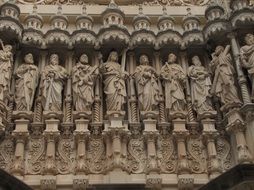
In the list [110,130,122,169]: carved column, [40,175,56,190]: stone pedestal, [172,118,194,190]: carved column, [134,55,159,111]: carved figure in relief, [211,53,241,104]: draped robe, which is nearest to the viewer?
[40,175,56,190]: stone pedestal

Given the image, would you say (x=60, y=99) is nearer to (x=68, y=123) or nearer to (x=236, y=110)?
(x=68, y=123)

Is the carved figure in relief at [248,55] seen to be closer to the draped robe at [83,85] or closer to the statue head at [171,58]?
the statue head at [171,58]

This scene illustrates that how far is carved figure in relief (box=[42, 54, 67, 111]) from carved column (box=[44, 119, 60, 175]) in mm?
330

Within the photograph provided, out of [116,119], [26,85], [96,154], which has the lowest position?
[96,154]

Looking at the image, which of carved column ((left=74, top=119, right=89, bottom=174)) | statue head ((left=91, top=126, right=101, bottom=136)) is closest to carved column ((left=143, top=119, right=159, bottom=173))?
statue head ((left=91, top=126, right=101, bottom=136))

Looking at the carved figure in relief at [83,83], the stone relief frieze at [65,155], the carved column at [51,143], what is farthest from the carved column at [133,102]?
the carved column at [51,143]

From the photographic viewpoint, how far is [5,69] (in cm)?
1120

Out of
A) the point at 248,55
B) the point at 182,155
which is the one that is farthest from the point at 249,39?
the point at 182,155

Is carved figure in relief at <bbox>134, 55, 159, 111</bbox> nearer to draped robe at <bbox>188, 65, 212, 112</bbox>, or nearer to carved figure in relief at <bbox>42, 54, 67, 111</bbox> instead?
draped robe at <bbox>188, 65, 212, 112</bbox>

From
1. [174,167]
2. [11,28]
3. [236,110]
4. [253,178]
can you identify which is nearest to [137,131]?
[174,167]

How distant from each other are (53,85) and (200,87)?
2.94 m

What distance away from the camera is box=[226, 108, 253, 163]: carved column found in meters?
10.1

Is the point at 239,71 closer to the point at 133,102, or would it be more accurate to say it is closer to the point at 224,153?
the point at 224,153

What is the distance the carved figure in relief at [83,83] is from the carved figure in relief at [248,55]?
2.98m
